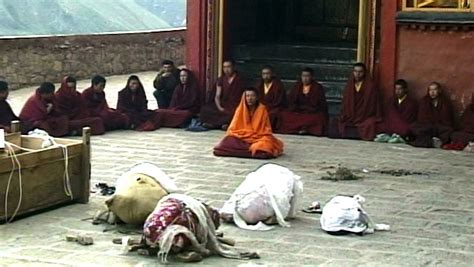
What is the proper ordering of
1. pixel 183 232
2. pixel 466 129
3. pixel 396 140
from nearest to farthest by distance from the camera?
pixel 183 232
pixel 466 129
pixel 396 140

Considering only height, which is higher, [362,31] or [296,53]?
[362,31]

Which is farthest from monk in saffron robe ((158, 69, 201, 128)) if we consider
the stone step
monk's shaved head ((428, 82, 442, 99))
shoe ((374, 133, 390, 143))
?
monk's shaved head ((428, 82, 442, 99))

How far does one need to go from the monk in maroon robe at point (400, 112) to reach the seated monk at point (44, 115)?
4298mm

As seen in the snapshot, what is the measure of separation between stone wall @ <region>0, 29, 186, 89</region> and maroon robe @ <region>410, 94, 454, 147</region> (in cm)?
903

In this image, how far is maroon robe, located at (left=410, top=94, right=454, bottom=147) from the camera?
521 inches

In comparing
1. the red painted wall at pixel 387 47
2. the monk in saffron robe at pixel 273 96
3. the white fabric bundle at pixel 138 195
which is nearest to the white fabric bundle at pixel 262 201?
the white fabric bundle at pixel 138 195

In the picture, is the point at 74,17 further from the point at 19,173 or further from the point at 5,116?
the point at 19,173

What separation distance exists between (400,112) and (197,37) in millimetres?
3630

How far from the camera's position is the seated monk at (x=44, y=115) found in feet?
42.3

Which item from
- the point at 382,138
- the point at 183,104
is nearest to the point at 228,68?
the point at 183,104

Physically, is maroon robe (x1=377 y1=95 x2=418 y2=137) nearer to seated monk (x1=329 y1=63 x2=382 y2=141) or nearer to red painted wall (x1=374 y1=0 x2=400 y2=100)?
seated monk (x1=329 y1=63 x2=382 y2=141)

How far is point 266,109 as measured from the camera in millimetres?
13383

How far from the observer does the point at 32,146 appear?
8.82 meters

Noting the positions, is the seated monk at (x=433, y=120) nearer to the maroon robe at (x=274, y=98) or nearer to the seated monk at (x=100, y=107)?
the maroon robe at (x=274, y=98)
